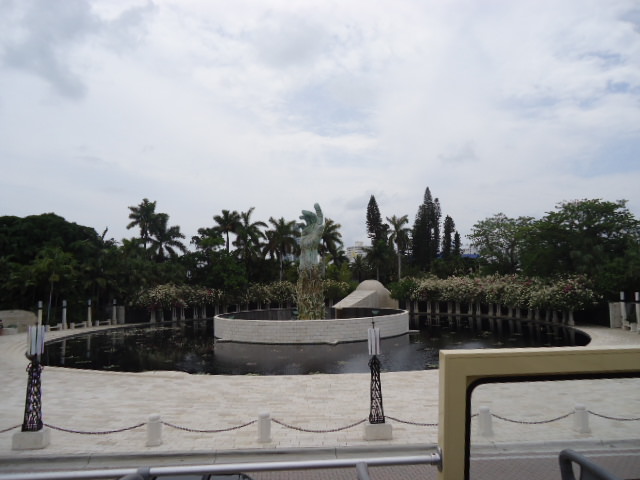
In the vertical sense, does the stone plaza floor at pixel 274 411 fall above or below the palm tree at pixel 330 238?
below

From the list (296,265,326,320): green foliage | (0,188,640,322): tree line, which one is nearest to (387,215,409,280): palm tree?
(0,188,640,322): tree line

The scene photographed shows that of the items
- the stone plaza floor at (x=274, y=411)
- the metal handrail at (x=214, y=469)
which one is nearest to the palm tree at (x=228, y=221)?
the stone plaza floor at (x=274, y=411)

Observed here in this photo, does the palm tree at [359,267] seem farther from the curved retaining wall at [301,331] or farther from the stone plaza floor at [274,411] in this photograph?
the stone plaza floor at [274,411]

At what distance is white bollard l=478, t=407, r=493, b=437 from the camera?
10.4 feet

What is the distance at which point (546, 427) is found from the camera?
3428mm

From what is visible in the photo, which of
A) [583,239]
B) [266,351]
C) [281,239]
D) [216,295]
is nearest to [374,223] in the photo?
[281,239]

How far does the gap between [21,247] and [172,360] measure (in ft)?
97.9

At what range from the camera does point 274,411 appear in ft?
39.9

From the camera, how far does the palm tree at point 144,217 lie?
191 ft

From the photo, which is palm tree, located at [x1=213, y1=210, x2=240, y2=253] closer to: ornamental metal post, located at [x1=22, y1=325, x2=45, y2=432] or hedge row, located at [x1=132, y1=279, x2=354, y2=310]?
hedge row, located at [x1=132, y1=279, x2=354, y2=310]

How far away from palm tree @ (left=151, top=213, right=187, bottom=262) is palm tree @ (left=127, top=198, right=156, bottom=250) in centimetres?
64

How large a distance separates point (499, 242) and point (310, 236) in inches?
1338

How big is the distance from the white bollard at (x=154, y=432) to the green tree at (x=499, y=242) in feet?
165

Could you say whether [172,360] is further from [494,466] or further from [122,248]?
[122,248]
